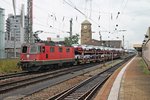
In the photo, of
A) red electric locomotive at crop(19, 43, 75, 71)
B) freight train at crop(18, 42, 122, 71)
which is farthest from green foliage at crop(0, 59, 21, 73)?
red electric locomotive at crop(19, 43, 75, 71)

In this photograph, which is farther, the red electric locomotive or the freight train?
the freight train

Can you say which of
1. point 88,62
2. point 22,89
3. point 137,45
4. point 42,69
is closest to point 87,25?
point 137,45

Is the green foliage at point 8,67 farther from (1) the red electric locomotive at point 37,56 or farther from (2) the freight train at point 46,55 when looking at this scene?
(1) the red electric locomotive at point 37,56

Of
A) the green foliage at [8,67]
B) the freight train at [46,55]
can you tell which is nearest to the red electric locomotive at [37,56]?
the freight train at [46,55]

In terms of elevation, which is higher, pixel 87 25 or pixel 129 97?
pixel 87 25

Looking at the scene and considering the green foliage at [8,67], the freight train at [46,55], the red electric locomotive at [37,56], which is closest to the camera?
the red electric locomotive at [37,56]

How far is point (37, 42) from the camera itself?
32.1m

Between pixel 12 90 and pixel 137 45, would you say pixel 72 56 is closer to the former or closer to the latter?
pixel 12 90

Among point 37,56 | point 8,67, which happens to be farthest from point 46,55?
point 8,67

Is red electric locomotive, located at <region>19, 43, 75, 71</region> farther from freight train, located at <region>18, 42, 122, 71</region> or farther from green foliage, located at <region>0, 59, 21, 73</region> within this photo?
green foliage, located at <region>0, 59, 21, 73</region>

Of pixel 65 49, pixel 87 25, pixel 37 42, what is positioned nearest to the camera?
pixel 37 42

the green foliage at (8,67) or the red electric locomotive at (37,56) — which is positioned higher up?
the red electric locomotive at (37,56)

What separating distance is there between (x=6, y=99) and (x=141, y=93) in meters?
6.45

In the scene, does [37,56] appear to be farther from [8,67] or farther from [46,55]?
[8,67]
